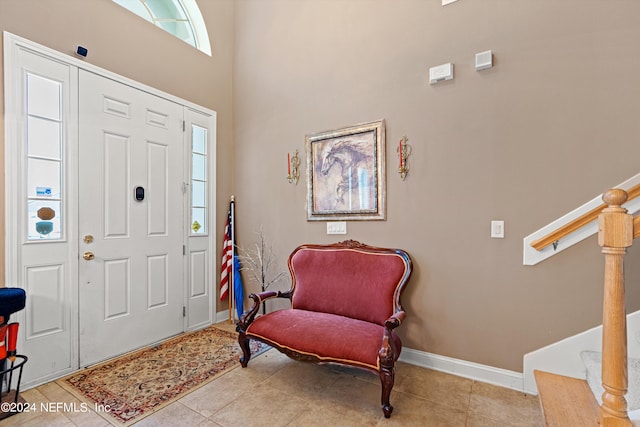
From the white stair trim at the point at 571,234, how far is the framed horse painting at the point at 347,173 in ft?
3.76

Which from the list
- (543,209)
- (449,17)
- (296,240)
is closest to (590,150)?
(543,209)

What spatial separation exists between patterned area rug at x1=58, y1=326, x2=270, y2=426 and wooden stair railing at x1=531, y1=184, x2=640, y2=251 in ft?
8.18

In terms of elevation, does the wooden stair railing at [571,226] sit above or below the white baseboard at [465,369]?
above

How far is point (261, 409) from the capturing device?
6.54 ft

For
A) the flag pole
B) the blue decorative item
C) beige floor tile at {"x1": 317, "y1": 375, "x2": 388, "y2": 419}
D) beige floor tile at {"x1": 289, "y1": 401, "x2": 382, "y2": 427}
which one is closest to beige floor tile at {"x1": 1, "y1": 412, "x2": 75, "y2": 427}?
the blue decorative item

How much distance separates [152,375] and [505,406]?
262cm

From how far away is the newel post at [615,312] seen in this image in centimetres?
113

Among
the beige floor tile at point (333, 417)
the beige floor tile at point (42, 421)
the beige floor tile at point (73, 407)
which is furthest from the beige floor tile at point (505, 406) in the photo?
the beige floor tile at point (42, 421)

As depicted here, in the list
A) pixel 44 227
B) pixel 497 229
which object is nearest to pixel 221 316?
pixel 44 227

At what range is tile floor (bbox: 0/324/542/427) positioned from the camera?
1869mm

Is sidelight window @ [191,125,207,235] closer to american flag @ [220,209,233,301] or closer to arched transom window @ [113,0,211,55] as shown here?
american flag @ [220,209,233,301]

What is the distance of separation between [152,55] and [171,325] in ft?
9.19

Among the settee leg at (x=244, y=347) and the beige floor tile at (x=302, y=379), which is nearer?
the beige floor tile at (x=302, y=379)

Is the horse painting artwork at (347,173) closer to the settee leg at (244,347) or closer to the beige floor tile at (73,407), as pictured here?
the settee leg at (244,347)
